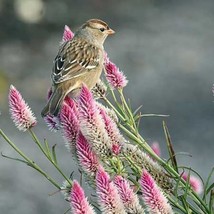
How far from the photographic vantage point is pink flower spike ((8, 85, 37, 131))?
3.58 meters

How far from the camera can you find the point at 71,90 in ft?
14.4

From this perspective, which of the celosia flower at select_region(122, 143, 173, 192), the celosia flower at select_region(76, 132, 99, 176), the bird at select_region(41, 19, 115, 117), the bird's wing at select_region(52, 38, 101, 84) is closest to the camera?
the celosia flower at select_region(76, 132, 99, 176)

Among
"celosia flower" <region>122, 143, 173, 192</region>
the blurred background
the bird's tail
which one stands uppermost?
the blurred background

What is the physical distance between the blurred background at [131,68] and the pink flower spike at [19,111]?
3.08m

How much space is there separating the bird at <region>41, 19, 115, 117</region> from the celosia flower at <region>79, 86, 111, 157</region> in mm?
577

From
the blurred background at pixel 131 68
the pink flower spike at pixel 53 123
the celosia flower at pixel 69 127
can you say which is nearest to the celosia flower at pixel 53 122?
the pink flower spike at pixel 53 123

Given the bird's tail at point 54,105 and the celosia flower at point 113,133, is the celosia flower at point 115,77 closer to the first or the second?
the bird's tail at point 54,105

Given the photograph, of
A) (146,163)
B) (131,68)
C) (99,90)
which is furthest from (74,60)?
(131,68)

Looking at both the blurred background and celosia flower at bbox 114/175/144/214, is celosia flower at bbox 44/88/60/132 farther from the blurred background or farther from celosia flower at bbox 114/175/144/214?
the blurred background

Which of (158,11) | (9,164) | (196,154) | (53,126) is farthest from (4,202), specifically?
(158,11)

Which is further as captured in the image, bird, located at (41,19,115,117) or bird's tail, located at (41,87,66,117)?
bird, located at (41,19,115,117)

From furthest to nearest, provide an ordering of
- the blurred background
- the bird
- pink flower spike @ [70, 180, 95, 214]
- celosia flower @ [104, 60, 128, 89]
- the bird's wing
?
1. the blurred background
2. the bird's wing
3. the bird
4. celosia flower @ [104, 60, 128, 89]
5. pink flower spike @ [70, 180, 95, 214]

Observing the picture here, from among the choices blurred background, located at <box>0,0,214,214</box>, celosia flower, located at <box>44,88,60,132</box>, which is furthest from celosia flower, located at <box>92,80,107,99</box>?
blurred background, located at <box>0,0,214,214</box>

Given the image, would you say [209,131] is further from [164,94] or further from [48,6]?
[48,6]
